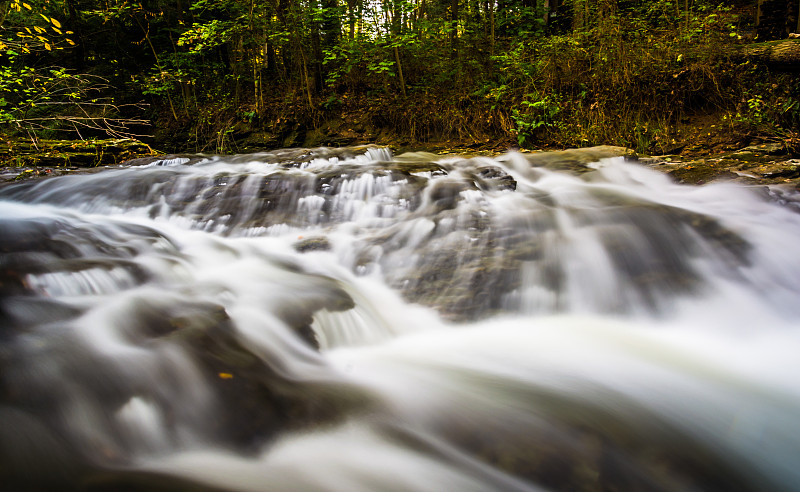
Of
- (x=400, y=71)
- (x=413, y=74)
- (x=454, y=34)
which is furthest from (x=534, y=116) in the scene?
(x=413, y=74)

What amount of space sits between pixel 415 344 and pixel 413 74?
9.44 m

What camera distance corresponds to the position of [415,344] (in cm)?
312

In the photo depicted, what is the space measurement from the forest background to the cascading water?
2.33 meters

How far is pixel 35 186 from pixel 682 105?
9547 millimetres

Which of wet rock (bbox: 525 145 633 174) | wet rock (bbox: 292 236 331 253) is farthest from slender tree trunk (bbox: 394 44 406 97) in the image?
wet rock (bbox: 292 236 331 253)

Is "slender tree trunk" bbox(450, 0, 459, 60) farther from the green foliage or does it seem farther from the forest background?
the green foliage

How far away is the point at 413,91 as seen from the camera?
35.1ft

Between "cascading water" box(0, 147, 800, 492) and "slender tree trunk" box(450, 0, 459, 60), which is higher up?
"slender tree trunk" box(450, 0, 459, 60)

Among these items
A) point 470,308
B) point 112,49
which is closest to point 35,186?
point 470,308

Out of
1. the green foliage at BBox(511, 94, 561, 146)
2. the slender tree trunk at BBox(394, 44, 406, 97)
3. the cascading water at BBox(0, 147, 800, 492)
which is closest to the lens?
the cascading water at BBox(0, 147, 800, 492)

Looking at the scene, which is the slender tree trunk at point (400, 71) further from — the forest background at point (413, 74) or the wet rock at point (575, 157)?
the wet rock at point (575, 157)

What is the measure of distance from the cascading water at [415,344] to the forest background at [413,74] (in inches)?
91.9

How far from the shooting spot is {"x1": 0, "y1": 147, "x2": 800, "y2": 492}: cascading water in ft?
5.98

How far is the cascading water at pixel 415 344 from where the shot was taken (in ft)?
5.98
